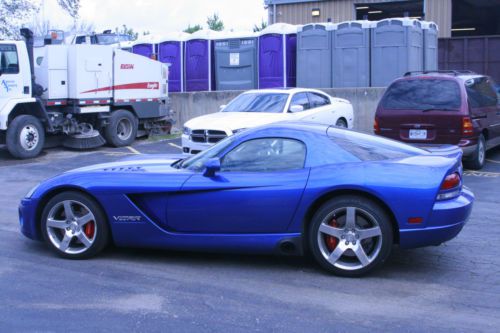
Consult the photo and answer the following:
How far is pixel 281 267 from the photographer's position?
19.0 ft

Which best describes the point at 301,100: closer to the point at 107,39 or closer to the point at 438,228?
the point at 438,228

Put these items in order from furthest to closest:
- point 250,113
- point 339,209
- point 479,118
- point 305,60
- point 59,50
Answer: point 305,60, point 59,50, point 250,113, point 479,118, point 339,209

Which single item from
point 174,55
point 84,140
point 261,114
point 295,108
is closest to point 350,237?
point 261,114

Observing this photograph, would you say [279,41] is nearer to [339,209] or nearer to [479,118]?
[479,118]

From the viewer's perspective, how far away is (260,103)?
12609 millimetres

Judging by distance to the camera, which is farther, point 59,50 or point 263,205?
point 59,50

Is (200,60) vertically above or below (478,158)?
above

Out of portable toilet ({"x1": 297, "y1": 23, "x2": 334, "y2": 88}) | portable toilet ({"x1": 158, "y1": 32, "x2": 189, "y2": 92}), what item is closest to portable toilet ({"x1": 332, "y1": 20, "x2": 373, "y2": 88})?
portable toilet ({"x1": 297, "y1": 23, "x2": 334, "y2": 88})

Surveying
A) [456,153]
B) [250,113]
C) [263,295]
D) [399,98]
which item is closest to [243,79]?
[250,113]

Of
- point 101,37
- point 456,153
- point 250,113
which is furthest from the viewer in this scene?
point 101,37

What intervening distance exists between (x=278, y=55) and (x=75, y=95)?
590 cm

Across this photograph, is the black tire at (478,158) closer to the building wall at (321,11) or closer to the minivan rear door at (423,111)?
the minivan rear door at (423,111)

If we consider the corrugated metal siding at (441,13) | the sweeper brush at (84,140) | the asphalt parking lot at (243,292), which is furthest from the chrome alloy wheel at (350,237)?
the corrugated metal siding at (441,13)

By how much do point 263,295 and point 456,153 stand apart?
8.15ft
